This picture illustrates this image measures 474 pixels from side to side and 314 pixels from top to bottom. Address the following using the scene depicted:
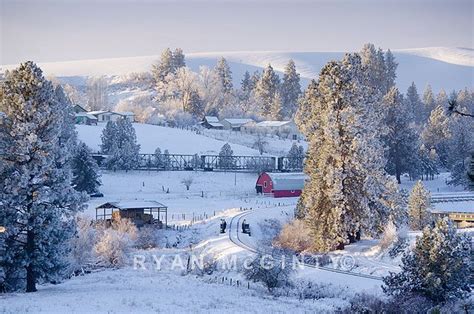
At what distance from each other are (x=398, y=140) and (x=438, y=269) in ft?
182

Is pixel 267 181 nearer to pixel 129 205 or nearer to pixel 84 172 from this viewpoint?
pixel 84 172

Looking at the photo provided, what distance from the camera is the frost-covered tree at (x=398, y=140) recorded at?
77.8 metres

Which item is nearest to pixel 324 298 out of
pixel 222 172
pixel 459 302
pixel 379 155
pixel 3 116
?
pixel 459 302

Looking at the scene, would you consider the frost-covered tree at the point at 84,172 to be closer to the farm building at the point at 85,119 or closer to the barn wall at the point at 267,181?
the barn wall at the point at 267,181

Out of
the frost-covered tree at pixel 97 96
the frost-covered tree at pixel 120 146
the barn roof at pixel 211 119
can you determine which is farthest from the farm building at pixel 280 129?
the frost-covered tree at pixel 97 96

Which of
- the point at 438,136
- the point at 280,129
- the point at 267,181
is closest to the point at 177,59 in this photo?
the point at 280,129

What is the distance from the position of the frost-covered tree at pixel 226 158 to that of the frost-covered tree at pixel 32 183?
64300mm

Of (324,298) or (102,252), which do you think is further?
(102,252)

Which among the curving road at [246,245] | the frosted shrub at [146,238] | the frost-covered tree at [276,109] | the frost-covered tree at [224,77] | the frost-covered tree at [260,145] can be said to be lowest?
the frosted shrub at [146,238]

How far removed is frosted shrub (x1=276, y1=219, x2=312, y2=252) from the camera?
40.8 meters

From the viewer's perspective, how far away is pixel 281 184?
3029 inches

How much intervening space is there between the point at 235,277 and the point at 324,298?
24.8ft

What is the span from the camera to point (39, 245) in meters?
27.6

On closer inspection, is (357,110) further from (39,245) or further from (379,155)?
(39,245)
